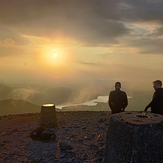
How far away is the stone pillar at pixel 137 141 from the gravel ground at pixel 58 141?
2.11 metres

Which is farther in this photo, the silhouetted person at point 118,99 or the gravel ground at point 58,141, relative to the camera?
the silhouetted person at point 118,99

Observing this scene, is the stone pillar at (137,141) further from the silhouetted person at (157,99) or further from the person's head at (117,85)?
the person's head at (117,85)

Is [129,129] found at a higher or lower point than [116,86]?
lower

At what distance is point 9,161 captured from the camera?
7566 mm

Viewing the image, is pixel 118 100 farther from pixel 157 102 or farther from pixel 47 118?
pixel 47 118

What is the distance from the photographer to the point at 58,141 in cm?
934

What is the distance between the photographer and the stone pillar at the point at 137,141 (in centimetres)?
517

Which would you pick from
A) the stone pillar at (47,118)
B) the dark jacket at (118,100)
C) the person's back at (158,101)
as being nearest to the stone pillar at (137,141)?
the person's back at (158,101)

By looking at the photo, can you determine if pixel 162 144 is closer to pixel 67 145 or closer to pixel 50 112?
Answer: pixel 67 145

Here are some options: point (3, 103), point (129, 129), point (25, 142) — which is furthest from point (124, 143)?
point (3, 103)

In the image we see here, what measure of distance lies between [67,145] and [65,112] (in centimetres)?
724

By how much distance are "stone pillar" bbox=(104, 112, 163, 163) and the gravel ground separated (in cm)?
211

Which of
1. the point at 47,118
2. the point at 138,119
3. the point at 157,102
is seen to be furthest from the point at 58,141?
the point at 138,119

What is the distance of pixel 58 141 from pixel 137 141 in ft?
16.0
